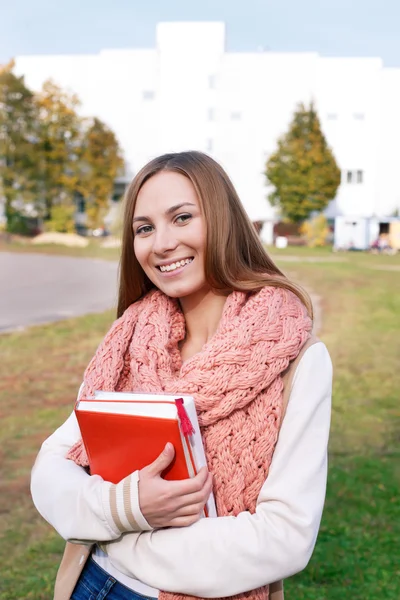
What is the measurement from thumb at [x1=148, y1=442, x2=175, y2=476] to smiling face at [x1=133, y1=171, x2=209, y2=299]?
1.12 ft

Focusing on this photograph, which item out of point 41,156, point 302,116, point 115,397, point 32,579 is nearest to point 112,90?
point 41,156

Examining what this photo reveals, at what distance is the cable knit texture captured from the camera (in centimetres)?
111

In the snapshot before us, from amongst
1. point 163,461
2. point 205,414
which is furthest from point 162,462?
point 205,414

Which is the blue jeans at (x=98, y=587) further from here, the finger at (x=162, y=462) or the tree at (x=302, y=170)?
the tree at (x=302, y=170)

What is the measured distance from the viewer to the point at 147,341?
4.16ft

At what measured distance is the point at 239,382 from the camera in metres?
1.12

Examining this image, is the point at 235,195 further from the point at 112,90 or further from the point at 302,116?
the point at 302,116

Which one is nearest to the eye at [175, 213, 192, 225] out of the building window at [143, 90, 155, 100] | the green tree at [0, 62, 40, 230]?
the green tree at [0, 62, 40, 230]

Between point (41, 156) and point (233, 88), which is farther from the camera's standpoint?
point (233, 88)

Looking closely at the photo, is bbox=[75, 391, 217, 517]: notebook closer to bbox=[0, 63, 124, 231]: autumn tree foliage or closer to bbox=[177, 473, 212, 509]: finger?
bbox=[177, 473, 212, 509]: finger

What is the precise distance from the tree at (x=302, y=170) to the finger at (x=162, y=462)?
73.0 feet

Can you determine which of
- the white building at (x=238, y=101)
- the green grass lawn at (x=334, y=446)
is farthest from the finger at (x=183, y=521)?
the white building at (x=238, y=101)

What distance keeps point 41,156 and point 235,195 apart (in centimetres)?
1751

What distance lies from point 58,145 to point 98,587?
17.9 m
